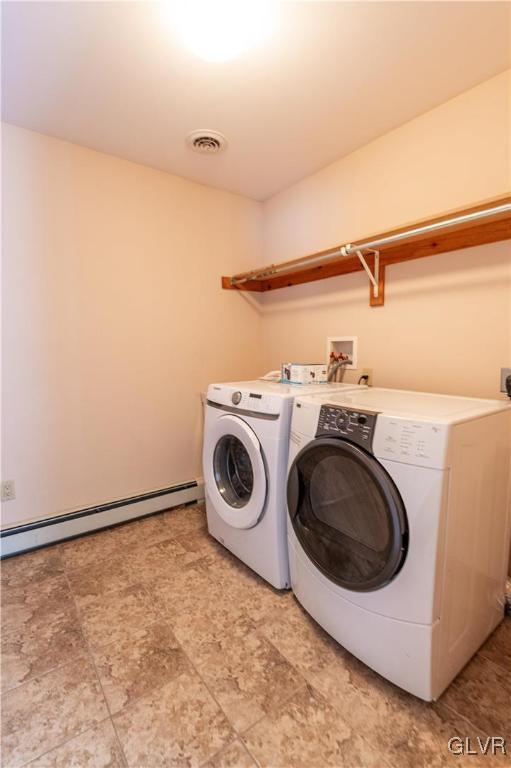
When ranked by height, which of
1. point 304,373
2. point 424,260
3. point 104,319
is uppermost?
point 424,260

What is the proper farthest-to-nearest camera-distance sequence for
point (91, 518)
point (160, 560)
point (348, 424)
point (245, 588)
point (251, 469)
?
point (91, 518) → point (160, 560) → point (251, 469) → point (245, 588) → point (348, 424)

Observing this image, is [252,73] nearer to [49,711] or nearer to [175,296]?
[175,296]

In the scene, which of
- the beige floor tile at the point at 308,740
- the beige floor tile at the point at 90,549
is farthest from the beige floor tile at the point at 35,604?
the beige floor tile at the point at 308,740

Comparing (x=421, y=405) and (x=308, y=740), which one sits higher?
(x=421, y=405)

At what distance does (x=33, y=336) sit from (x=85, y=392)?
41 cm

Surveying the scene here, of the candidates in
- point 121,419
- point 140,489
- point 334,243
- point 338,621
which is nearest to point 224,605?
point 338,621

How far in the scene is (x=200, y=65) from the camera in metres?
1.44

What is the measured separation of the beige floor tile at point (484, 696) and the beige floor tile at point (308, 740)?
0.33 metres

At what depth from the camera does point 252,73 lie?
1.50 meters

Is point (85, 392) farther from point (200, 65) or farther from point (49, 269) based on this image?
point (200, 65)

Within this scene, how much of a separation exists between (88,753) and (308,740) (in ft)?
1.99

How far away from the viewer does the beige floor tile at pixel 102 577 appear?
5.35ft

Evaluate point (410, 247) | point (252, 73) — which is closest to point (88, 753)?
point (410, 247)

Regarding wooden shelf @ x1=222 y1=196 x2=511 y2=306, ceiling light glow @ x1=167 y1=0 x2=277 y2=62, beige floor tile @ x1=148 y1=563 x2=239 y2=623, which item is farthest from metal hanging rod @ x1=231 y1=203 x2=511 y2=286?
beige floor tile @ x1=148 y1=563 x2=239 y2=623
